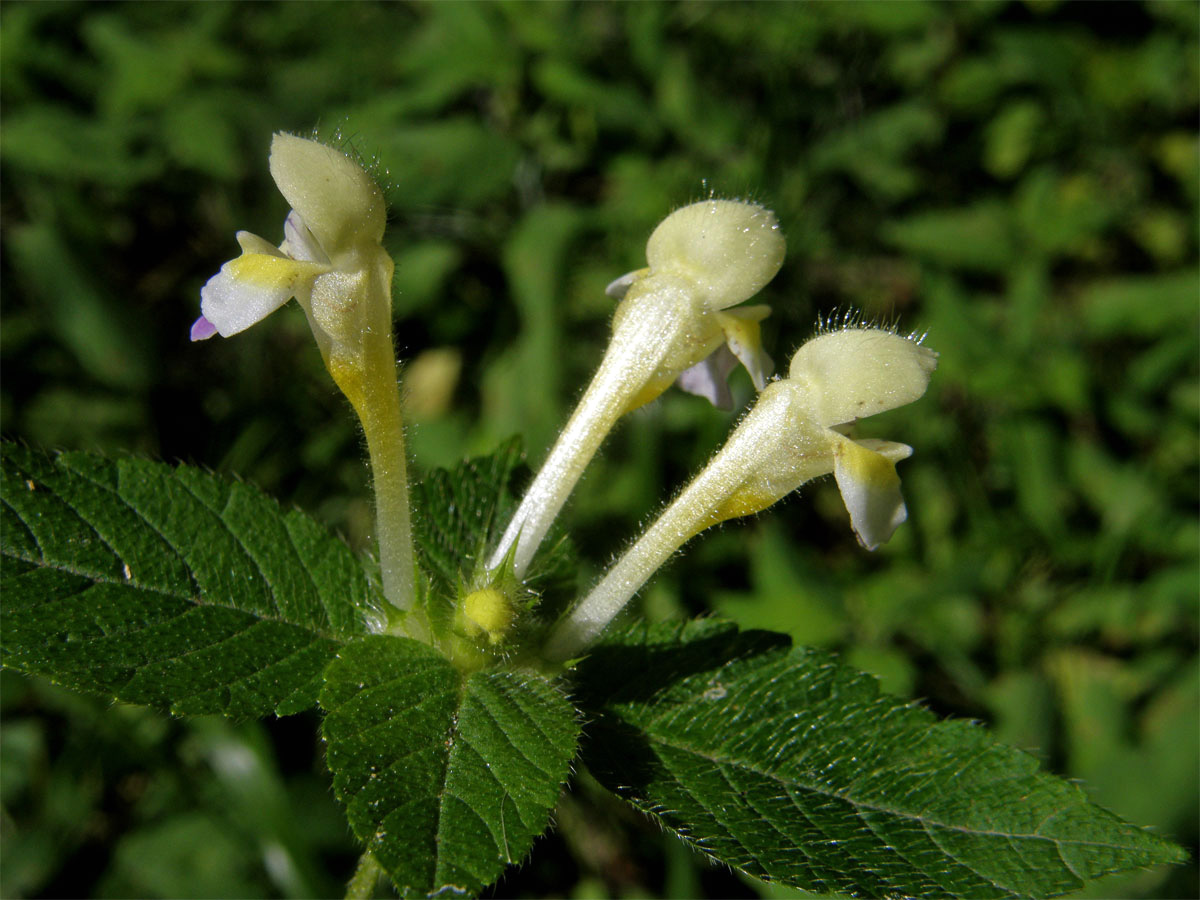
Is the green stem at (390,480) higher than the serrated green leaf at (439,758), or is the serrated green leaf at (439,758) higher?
the green stem at (390,480)

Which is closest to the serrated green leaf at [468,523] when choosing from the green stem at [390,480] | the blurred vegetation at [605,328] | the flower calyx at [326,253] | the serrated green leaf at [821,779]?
the green stem at [390,480]

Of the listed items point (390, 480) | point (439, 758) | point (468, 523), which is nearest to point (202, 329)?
point (390, 480)

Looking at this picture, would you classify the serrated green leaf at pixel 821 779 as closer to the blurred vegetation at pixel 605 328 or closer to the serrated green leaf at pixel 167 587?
the serrated green leaf at pixel 167 587

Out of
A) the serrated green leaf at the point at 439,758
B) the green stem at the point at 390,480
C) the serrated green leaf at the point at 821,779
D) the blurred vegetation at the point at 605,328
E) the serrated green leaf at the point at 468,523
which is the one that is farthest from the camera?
the blurred vegetation at the point at 605,328

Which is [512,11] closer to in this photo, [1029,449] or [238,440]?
[238,440]

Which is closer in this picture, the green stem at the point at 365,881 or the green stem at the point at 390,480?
the green stem at the point at 365,881

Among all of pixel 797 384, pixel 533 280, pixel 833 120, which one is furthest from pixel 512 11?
pixel 797 384

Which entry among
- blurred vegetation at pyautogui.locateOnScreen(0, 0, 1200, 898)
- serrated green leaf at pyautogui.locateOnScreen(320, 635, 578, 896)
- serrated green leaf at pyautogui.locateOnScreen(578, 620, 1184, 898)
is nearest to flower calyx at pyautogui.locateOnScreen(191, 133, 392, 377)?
serrated green leaf at pyautogui.locateOnScreen(320, 635, 578, 896)
